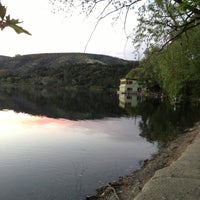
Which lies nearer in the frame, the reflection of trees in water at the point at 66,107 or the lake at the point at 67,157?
the lake at the point at 67,157

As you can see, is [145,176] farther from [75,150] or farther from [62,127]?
[62,127]

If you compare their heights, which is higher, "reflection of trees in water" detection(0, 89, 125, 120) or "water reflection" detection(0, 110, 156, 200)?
"reflection of trees in water" detection(0, 89, 125, 120)

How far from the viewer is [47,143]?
29.7 meters

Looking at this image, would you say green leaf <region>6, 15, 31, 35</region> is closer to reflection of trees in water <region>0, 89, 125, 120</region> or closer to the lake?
the lake

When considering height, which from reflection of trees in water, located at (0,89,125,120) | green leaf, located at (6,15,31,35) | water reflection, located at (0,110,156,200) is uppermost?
green leaf, located at (6,15,31,35)

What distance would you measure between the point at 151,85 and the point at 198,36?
88.4 metres

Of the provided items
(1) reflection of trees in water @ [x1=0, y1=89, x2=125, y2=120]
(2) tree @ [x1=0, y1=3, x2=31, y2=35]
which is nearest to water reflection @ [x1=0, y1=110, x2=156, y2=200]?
(2) tree @ [x1=0, y1=3, x2=31, y2=35]

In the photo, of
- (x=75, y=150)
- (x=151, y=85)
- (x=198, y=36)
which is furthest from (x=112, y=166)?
(x=151, y=85)

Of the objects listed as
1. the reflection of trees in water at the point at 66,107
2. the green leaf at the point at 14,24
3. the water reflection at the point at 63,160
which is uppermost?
the green leaf at the point at 14,24

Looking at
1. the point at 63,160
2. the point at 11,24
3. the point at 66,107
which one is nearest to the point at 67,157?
the point at 63,160

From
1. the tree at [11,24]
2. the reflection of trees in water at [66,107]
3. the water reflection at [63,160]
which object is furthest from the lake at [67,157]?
the reflection of trees in water at [66,107]

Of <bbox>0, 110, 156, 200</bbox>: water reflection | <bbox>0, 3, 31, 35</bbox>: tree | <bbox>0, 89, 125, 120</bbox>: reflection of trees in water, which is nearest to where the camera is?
<bbox>0, 3, 31, 35</bbox>: tree

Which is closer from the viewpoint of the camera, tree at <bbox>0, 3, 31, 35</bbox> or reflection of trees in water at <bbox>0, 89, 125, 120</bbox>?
tree at <bbox>0, 3, 31, 35</bbox>

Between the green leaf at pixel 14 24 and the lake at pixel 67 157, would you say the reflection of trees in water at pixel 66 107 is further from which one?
the green leaf at pixel 14 24
